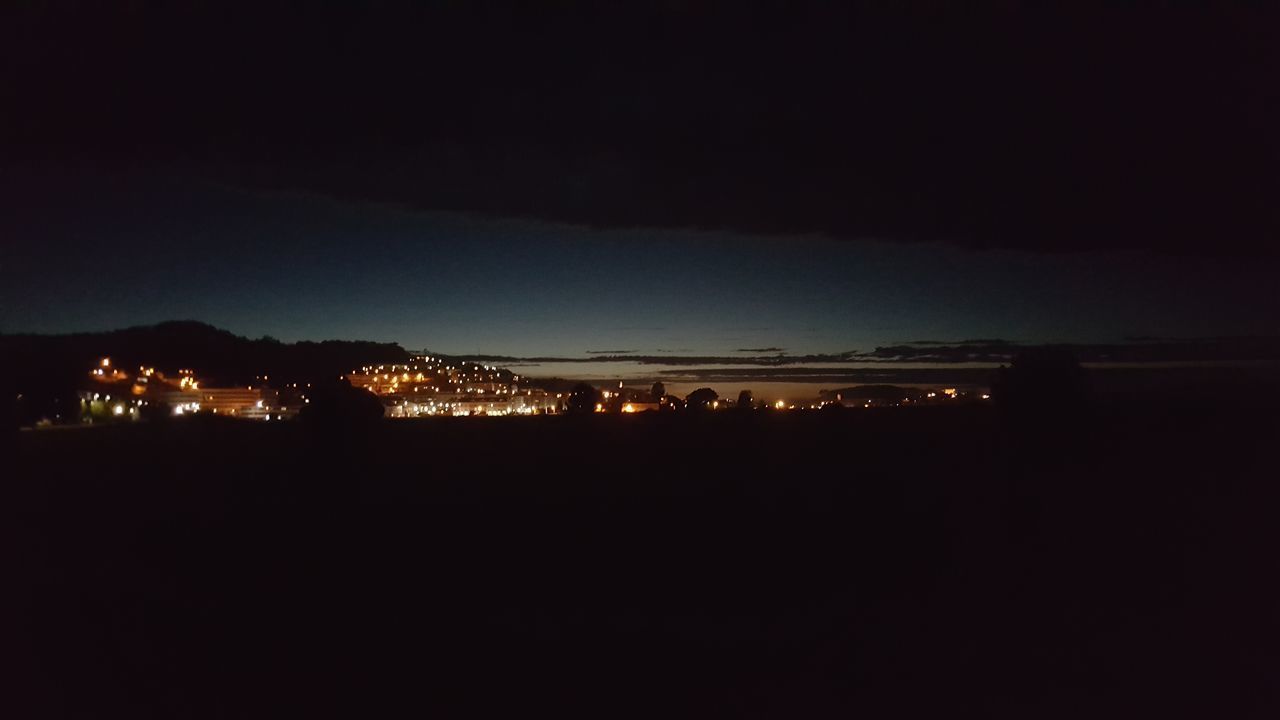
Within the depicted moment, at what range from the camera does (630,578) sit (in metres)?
10.4

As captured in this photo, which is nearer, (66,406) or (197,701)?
(197,701)

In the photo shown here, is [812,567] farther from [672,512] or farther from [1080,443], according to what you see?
[1080,443]

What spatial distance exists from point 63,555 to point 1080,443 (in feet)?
51.5

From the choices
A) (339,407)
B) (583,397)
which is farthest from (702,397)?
(339,407)

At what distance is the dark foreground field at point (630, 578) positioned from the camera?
24.6 ft

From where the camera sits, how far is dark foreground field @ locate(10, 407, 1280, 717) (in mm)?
7496

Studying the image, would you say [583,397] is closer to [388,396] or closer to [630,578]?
[388,396]

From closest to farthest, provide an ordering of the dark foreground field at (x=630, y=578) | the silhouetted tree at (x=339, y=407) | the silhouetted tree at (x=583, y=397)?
the dark foreground field at (x=630, y=578), the silhouetted tree at (x=339, y=407), the silhouetted tree at (x=583, y=397)

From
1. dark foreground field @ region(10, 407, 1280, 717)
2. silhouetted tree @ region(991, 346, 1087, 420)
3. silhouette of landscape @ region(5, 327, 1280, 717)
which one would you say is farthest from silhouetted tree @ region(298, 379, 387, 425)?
silhouetted tree @ region(991, 346, 1087, 420)

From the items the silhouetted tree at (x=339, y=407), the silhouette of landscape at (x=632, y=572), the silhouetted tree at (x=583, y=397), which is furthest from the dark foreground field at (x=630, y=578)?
the silhouetted tree at (x=583, y=397)

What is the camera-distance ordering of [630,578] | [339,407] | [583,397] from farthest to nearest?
[583,397] < [339,407] < [630,578]

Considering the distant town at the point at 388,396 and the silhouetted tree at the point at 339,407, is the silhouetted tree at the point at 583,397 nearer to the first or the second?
the distant town at the point at 388,396

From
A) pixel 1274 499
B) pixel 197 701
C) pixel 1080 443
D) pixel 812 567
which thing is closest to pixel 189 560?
pixel 197 701

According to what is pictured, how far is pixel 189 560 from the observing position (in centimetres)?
1095
